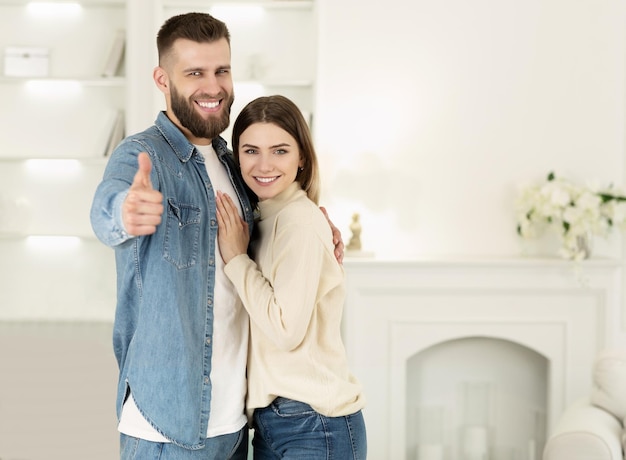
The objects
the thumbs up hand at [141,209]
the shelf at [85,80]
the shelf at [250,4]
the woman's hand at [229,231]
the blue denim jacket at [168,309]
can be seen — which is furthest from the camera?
the shelf at [85,80]

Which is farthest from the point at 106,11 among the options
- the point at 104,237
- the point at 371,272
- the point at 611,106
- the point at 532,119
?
the point at 104,237

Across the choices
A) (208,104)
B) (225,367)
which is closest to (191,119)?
(208,104)

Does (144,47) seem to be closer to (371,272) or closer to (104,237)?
(371,272)

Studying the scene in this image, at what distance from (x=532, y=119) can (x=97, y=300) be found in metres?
2.46

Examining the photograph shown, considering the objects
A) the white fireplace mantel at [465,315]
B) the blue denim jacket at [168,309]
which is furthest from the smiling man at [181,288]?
the white fireplace mantel at [465,315]

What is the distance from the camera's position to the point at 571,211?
4.14 m

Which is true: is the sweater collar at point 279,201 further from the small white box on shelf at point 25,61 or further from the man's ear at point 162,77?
the small white box on shelf at point 25,61

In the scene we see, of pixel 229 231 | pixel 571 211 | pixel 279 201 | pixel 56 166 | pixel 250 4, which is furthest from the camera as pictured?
pixel 56 166

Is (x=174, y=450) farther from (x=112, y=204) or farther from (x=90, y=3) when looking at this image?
(x=90, y=3)

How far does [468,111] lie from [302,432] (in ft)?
9.18

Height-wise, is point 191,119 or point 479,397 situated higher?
point 191,119

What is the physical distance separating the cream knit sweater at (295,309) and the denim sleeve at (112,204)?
0.31m

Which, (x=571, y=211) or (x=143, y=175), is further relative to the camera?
(x=571, y=211)

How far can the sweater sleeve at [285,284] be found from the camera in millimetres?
1891
